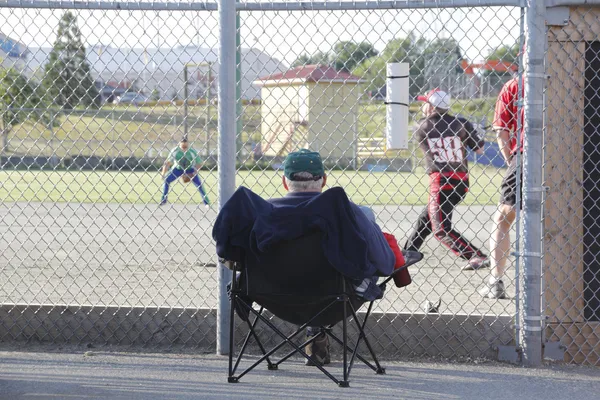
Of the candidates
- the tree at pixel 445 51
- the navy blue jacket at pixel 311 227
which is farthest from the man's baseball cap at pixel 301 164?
the tree at pixel 445 51

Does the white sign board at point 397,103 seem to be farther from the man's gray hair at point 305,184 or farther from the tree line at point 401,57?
the man's gray hair at point 305,184

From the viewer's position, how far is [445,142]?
768 cm

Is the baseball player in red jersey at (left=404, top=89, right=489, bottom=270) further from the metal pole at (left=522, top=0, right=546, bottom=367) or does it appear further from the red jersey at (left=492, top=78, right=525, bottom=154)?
the metal pole at (left=522, top=0, right=546, bottom=367)

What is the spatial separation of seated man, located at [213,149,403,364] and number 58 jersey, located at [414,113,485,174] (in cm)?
347

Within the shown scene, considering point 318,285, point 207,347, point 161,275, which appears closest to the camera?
point 318,285

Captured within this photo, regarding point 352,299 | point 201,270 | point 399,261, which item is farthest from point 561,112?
point 201,270

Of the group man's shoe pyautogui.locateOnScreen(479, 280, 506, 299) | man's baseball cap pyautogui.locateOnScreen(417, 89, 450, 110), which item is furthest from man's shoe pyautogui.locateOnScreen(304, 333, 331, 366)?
man's baseball cap pyautogui.locateOnScreen(417, 89, 450, 110)

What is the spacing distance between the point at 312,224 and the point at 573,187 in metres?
1.86

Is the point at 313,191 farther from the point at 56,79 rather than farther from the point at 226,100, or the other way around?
the point at 56,79

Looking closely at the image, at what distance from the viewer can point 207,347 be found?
17.1 ft

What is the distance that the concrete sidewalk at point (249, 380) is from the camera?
434 centimetres

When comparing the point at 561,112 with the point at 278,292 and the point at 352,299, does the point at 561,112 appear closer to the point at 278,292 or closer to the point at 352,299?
the point at 352,299

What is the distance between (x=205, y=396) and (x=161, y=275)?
12.5ft

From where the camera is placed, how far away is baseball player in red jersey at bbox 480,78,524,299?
5816 mm
